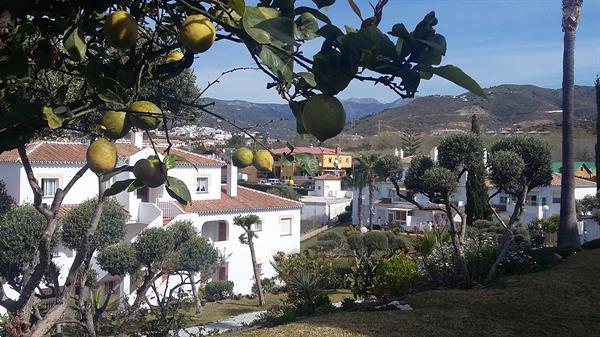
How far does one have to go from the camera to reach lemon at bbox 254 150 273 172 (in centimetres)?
118

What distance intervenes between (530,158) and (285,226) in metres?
13.2

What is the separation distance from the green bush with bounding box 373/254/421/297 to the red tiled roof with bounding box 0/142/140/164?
30.4 ft

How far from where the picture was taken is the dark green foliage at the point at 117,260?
12906 mm

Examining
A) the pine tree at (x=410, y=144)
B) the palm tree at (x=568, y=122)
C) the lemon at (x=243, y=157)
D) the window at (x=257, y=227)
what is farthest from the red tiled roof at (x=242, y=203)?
the pine tree at (x=410, y=144)

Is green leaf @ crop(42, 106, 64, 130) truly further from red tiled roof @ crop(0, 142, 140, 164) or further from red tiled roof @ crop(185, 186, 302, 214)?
red tiled roof @ crop(185, 186, 302, 214)

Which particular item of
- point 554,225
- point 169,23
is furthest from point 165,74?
point 554,225

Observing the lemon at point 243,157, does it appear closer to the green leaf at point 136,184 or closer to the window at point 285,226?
the green leaf at point 136,184

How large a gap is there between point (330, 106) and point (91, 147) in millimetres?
458

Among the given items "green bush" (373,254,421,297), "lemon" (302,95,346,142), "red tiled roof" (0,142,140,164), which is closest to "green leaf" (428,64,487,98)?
"lemon" (302,95,346,142)

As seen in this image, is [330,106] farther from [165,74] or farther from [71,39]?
[165,74]

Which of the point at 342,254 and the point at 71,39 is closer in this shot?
the point at 71,39

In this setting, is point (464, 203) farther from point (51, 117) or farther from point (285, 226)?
point (51, 117)

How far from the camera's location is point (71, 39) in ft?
3.15

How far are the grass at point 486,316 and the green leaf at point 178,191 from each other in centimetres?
460
